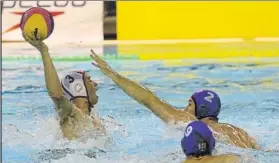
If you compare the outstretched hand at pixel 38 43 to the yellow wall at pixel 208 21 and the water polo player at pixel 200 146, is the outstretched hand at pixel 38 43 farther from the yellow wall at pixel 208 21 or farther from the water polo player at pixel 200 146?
the yellow wall at pixel 208 21

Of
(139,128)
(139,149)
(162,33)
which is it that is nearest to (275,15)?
(162,33)

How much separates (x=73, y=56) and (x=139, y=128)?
376cm

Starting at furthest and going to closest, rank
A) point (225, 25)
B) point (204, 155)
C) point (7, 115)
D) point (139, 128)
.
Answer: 1. point (225, 25)
2. point (7, 115)
3. point (139, 128)
4. point (204, 155)

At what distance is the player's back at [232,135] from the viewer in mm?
3926

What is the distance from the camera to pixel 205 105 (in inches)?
157

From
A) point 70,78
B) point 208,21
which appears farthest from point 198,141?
point 208,21

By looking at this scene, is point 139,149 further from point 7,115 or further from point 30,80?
point 30,80

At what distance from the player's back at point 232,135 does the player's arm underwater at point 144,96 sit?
161 mm

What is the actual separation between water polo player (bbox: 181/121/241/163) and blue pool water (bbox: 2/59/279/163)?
57 cm

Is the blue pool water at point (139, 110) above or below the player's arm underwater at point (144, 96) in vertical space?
below

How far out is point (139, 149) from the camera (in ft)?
14.7

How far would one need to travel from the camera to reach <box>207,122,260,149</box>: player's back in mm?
3926

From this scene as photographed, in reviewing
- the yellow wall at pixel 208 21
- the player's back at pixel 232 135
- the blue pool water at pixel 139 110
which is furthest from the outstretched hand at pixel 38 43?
the yellow wall at pixel 208 21

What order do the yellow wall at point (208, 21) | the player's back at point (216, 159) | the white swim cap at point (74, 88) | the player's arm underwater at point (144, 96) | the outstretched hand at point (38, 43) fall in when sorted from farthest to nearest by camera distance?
the yellow wall at point (208, 21), the white swim cap at point (74, 88), the player's arm underwater at point (144, 96), the outstretched hand at point (38, 43), the player's back at point (216, 159)
